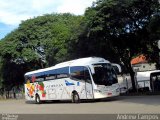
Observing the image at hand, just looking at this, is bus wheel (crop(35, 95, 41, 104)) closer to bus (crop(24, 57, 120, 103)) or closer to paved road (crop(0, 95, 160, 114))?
bus (crop(24, 57, 120, 103))

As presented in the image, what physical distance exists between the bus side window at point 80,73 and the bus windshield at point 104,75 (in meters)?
0.62

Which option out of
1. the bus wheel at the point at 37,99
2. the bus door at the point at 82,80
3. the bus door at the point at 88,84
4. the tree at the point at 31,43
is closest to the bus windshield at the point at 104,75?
the bus door at the point at 88,84

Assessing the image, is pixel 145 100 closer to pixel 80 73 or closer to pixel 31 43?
pixel 80 73

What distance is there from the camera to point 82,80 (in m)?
29.5

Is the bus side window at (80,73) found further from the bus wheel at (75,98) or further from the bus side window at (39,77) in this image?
the bus side window at (39,77)

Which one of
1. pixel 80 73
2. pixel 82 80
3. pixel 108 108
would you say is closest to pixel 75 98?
pixel 82 80

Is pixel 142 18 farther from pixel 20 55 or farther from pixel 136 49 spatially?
pixel 20 55

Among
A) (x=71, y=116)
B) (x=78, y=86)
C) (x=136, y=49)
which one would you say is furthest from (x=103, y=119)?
(x=136, y=49)

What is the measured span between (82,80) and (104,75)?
1.64 meters

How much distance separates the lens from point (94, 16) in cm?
3772

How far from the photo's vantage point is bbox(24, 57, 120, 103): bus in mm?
28641

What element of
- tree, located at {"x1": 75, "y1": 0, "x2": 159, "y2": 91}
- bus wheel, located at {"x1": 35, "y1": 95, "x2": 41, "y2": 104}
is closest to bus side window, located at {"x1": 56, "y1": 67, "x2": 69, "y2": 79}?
bus wheel, located at {"x1": 35, "y1": 95, "x2": 41, "y2": 104}

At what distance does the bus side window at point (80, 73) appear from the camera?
2895 centimetres

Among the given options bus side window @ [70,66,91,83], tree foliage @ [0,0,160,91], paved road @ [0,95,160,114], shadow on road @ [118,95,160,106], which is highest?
tree foliage @ [0,0,160,91]
